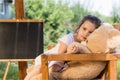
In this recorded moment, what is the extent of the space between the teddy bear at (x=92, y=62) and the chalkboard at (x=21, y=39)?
167 cm

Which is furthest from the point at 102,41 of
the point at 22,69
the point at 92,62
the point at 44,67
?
the point at 22,69

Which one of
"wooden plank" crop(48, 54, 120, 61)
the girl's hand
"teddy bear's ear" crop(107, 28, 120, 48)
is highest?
"teddy bear's ear" crop(107, 28, 120, 48)

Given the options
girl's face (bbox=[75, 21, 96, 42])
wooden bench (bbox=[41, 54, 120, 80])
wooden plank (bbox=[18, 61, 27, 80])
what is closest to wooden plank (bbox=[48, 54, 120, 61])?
wooden bench (bbox=[41, 54, 120, 80])

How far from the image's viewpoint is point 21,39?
13.2 feet

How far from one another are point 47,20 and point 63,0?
360 mm

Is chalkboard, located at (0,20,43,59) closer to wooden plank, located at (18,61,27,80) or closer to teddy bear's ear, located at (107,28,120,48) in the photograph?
wooden plank, located at (18,61,27,80)

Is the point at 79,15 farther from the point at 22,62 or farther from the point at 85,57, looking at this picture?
the point at 85,57

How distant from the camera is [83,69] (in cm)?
229

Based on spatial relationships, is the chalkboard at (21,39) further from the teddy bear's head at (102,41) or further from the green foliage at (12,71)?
the teddy bear's head at (102,41)

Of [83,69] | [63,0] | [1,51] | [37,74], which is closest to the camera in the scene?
[83,69]

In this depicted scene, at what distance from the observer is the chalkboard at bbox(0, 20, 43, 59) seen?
3.98 meters

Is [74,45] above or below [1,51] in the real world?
above

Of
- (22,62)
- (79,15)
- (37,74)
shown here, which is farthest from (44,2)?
(37,74)

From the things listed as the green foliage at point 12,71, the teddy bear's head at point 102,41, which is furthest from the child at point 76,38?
the green foliage at point 12,71
